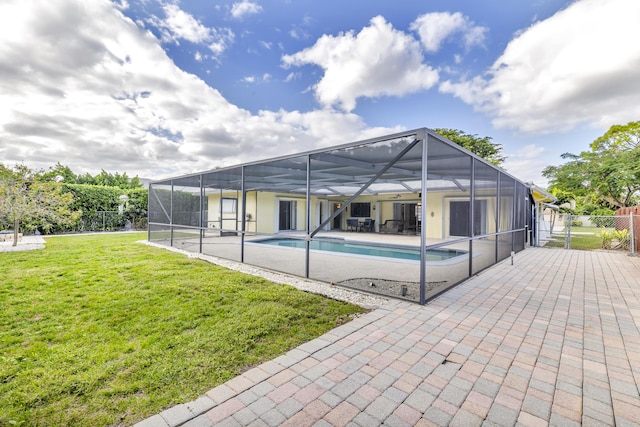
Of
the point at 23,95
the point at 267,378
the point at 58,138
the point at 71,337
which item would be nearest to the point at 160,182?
the point at 23,95

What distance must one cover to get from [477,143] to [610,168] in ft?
28.8

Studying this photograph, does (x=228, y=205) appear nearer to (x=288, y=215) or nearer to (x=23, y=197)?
(x=288, y=215)

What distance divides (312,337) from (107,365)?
180 cm

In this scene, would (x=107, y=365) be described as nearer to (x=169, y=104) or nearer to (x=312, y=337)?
(x=312, y=337)

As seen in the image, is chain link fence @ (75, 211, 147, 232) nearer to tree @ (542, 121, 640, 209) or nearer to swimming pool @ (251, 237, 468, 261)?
swimming pool @ (251, 237, 468, 261)

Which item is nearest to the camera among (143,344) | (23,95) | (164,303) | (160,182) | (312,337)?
(143,344)

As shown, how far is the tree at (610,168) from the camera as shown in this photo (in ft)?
64.5

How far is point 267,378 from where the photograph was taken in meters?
2.20

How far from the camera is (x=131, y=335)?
297 cm

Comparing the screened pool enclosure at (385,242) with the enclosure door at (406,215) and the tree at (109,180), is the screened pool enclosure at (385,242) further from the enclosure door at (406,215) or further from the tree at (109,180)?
the tree at (109,180)

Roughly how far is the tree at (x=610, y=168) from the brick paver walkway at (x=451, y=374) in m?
23.4

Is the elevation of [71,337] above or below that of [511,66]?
below

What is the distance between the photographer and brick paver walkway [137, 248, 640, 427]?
1.79 m

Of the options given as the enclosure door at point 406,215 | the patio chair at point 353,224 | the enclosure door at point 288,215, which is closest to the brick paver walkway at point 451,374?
the enclosure door at point 406,215
